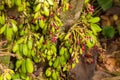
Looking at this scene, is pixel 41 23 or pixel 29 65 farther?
pixel 29 65

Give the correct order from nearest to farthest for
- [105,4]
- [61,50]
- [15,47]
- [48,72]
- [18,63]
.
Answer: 1. [15,47]
2. [18,63]
3. [61,50]
4. [48,72]
5. [105,4]

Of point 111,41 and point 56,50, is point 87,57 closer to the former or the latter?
point 56,50

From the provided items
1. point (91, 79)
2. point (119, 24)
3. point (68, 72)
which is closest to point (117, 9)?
point (119, 24)

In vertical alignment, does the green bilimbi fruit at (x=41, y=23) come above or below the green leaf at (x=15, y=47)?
above

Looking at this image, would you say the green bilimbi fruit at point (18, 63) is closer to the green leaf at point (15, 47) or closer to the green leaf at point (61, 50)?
the green leaf at point (15, 47)

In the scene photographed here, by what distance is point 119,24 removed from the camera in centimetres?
518

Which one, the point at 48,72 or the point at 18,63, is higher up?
the point at 18,63

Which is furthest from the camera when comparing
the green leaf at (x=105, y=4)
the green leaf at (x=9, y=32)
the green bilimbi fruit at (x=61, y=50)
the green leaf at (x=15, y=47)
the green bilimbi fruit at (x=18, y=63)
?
the green leaf at (x=105, y=4)

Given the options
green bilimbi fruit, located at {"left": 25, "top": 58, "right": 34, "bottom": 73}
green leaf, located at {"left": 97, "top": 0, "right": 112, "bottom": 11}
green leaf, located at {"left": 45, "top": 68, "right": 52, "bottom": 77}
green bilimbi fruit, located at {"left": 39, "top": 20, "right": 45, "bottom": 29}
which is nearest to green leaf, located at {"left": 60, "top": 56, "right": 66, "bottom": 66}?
green leaf, located at {"left": 45, "top": 68, "right": 52, "bottom": 77}

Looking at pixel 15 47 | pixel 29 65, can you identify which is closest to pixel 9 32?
pixel 15 47

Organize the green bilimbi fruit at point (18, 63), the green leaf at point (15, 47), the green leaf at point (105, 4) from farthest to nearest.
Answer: the green leaf at point (105, 4)
the green bilimbi fruit at point (18, 63)
the green leaf at point (15, 47)

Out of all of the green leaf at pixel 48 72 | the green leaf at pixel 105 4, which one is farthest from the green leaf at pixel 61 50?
the green leaf at pixel 105 4

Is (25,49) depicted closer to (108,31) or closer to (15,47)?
(15,47)

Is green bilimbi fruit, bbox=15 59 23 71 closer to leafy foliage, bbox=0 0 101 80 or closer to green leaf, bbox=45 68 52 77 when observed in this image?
leafy foliage, bbox=0 0 101 80
